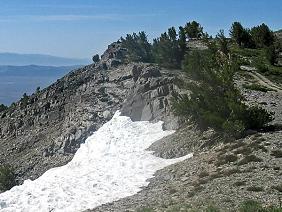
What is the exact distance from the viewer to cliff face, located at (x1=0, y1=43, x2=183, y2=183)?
50.5 m

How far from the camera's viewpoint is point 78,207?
27.9 metres

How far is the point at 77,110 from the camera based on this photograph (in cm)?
5866

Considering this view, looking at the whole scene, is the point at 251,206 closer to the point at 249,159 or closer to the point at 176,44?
the point at 249,159

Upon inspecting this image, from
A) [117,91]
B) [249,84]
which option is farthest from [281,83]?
[117,91]

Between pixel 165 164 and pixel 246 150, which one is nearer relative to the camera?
pixel 246 150

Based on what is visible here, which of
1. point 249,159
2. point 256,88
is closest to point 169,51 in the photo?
point 256,88

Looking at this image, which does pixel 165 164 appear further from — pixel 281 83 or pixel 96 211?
pixel 281 83

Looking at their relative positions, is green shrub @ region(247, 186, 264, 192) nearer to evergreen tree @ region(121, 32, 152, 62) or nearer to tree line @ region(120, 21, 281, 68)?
tree line @ region(120, 21, 281, 68)

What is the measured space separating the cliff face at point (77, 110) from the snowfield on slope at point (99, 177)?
3723 mm

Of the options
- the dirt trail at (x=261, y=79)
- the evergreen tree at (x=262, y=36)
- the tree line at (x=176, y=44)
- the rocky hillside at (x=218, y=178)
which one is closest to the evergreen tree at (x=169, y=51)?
the tree line at (x=176, y=44)

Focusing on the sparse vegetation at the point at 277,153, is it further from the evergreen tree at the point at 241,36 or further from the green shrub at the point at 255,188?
the evergreen tree at the point at 241,36

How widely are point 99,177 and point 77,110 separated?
85.4ft

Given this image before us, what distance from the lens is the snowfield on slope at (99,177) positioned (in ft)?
95.3

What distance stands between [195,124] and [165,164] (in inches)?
210
